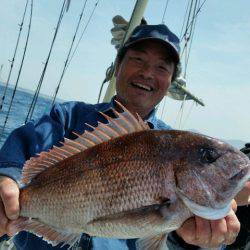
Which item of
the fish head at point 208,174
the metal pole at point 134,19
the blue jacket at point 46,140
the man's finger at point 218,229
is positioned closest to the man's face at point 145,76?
the blue jacket at point 46,140

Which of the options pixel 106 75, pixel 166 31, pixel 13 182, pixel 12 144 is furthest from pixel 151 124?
pixel 106 75

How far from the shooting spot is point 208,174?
2.42m

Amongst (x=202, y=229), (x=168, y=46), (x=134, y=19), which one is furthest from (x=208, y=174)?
(x=134, y=19)

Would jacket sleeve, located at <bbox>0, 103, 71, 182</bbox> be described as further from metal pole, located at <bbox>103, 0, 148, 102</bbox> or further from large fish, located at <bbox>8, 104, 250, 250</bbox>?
metal pole, located at <bbox>103, 0, 148, 102</bbox>

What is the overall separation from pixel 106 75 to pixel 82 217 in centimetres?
408

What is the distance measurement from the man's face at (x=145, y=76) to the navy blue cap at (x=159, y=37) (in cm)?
5

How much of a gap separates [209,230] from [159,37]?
2.04 m

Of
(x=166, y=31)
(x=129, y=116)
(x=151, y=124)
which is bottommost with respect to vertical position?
(x=151, y=124)

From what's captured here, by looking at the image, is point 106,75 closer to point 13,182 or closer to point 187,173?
point 13,182

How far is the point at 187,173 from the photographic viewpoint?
2.41 metres

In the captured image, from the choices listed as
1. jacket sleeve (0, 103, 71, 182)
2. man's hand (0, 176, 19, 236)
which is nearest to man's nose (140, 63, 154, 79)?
jacket sleeve (0, 103, 71, 182)

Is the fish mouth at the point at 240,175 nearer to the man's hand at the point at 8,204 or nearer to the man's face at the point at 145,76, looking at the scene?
the man's hand at the point at 8,204

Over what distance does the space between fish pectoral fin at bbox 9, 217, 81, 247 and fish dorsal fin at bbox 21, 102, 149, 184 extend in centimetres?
27

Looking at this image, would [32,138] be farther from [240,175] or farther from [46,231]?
[240,175]
